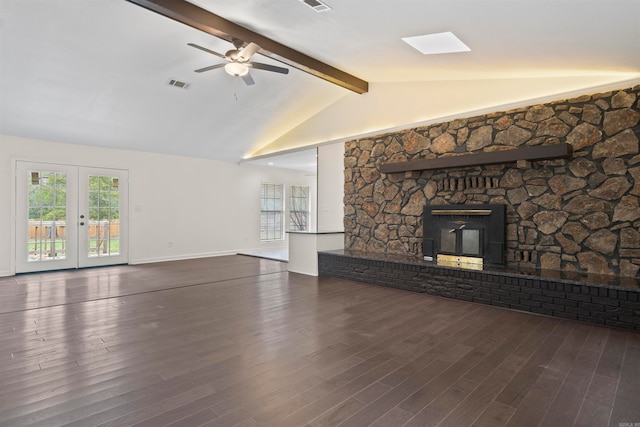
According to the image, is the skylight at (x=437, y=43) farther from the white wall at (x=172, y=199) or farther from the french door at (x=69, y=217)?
the french door at (x=69, y=217)

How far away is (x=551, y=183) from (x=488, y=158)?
796mm

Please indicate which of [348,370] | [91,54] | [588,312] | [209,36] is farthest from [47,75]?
[588,312]

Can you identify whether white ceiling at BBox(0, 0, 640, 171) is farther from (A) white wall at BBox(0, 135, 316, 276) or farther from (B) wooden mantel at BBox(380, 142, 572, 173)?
(B) wooden mantel at BBox(380, 142, 572, 173)

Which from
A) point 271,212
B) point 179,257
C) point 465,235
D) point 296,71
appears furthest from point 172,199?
point 465,235

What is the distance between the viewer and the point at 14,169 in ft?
20.4

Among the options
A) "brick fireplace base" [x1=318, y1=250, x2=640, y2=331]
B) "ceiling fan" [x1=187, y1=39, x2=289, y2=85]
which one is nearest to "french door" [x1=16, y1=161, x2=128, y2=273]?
"ceiling fan" [x1=187, y1=39, x2=289, y2=85]

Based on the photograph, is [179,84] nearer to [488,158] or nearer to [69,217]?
[69,217]

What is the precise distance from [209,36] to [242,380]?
4079 mm

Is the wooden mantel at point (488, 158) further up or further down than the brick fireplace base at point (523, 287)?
further up

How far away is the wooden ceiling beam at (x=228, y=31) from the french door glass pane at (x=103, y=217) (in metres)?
4.74

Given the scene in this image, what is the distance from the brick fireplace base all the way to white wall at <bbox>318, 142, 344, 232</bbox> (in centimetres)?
194

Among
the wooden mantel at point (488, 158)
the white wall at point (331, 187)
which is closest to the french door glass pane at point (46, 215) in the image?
the white wall at point (331, 187)

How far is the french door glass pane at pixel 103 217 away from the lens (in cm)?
703

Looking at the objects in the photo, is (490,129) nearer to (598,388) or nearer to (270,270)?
(598,388)
